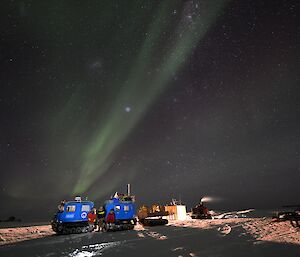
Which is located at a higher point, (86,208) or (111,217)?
(86,208)

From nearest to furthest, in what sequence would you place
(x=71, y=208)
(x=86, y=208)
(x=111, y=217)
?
(x=71, y=208) → (x=111, y=217) → (x=86, y=208)

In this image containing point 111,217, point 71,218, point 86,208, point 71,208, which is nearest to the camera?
point 71,218

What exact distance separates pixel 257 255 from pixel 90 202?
1774cm

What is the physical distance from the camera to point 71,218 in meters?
22.5

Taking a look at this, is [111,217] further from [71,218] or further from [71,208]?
[71,208]

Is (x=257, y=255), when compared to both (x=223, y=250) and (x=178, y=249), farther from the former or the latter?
(x=178, y=249)

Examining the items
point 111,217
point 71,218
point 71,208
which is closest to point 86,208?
point 71,208

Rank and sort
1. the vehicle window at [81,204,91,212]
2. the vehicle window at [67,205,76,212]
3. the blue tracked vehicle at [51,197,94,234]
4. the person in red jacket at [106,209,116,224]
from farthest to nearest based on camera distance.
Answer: the vehicle window at [81,204,91,212] < the person in red jacket at [106,209,116,224] < the vehicle window at [67,205,76,212] < the blue tracked vehicle at [51,197,94,234]

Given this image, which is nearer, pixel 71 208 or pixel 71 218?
pixel 71 218

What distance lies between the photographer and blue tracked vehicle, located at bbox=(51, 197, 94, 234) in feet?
72.3

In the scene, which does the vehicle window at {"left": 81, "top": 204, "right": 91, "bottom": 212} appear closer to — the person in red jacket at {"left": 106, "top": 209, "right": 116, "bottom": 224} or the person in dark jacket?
the person in dark jacket

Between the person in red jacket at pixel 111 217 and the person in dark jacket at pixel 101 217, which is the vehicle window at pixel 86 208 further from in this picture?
the person in red jacket at pixel 111 217

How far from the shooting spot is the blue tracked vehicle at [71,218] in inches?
867

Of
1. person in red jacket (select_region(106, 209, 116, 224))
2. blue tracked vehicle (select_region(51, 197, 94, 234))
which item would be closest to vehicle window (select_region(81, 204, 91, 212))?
blue tracked vehicle (select_region(51, 197, 94, 234))
